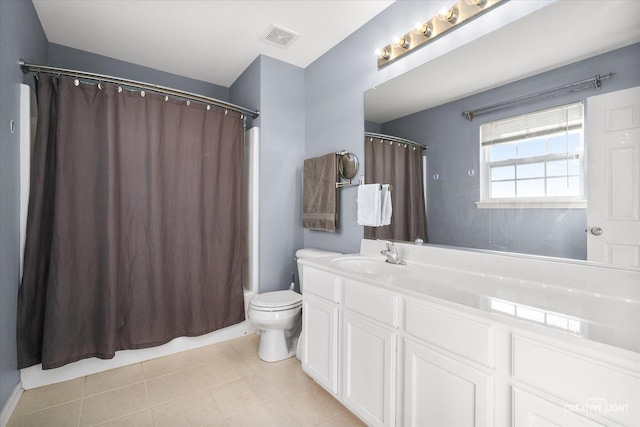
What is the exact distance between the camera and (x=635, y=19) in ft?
3.49

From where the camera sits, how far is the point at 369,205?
2.07 meters

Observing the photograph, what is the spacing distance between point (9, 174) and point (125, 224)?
675 mm

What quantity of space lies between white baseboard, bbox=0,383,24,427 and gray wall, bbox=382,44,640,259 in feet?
8.27

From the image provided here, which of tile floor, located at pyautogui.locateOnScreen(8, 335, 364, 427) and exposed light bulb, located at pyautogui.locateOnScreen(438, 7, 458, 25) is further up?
exposed light bulb, located at pyautogui.locateOnScreen(438, 7, 458, 25)

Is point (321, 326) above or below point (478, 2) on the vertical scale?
below

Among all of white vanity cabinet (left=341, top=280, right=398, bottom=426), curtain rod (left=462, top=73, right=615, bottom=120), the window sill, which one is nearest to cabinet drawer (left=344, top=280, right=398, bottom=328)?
white vanity cabinet (left=341, top=280, right=398, bottom=426)

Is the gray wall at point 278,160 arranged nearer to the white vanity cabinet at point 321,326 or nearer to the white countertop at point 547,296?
the white vanity cabinet at point 321,326

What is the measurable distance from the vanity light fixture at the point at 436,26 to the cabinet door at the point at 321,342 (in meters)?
1.62

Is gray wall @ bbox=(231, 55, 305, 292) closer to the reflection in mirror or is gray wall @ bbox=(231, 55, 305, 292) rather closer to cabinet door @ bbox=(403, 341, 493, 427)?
the reflection in mirror

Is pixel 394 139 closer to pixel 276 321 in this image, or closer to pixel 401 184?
pixel 401 184

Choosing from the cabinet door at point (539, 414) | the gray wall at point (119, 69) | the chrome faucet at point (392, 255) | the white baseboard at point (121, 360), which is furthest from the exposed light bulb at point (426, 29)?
the white baseboard at point (121, 360)

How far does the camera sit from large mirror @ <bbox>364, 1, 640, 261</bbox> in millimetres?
1141

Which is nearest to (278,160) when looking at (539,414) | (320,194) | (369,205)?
(320,194)

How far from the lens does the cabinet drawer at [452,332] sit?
99 centimetres
